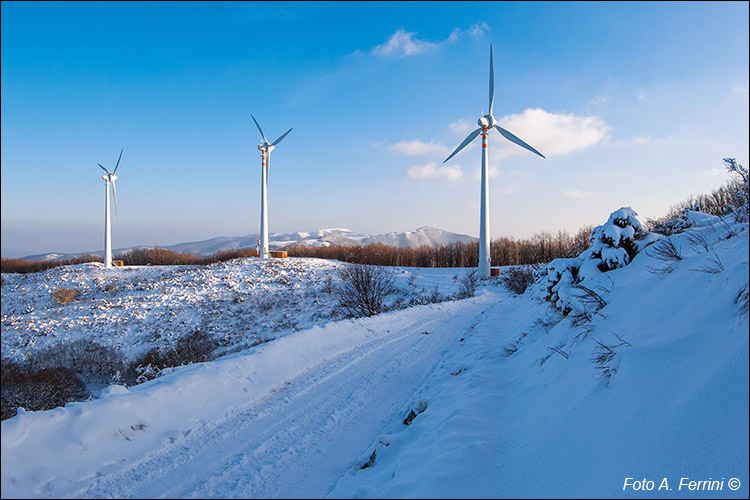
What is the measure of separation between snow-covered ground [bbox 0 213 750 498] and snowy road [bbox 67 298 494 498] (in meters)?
0.03

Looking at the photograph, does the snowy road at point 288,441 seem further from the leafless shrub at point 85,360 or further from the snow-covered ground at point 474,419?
the leafless shrub at point 85,360

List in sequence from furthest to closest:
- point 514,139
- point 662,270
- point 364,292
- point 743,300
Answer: point 514,139 → point 364,292 → point 662,270 → point 743,300

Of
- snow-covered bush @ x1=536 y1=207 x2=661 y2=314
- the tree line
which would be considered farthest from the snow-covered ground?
the tree line

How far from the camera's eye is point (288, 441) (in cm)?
466

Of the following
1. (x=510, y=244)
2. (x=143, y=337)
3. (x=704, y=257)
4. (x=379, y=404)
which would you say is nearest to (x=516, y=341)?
(x=379, y=404)

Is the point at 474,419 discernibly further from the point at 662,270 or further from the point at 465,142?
the point at 465,142

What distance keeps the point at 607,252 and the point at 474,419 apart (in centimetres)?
523

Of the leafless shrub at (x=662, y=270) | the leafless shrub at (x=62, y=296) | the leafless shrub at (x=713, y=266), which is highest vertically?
Result: the leafless shrub at (x=713, y=266)

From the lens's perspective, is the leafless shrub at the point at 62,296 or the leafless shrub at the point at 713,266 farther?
the leafless shrub at the point at 62,296

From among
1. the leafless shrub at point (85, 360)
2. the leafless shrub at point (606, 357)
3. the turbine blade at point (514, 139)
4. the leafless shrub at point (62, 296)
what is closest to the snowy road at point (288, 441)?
the leafless shrub at point (606, 357)

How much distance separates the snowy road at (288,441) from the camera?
3.66 m

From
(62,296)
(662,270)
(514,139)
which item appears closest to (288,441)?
(662,270)

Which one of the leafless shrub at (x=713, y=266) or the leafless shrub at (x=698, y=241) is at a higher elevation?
the leafless shrub at (x=698, y=241)

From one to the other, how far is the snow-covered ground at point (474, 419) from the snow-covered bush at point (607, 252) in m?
0.56
